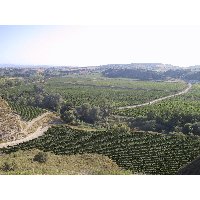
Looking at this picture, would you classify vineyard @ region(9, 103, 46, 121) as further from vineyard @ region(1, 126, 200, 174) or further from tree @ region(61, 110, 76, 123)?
vineyard @ region(1, 126, 200, 174)

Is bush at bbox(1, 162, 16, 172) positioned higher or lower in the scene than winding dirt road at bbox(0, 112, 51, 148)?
higher

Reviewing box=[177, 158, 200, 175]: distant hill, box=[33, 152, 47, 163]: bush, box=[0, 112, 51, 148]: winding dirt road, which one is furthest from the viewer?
box=[0, 112, 51, 148]: winding dirt road

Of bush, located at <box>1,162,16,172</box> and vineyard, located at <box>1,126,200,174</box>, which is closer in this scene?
bush, located at <box>1,162,16,172</box>

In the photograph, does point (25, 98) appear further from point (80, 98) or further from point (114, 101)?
point (114, 101)

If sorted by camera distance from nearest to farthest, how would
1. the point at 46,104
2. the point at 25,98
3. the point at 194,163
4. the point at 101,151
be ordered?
the point at 194,163, the point at 101,151, the point at 46,104, the point at 25,98

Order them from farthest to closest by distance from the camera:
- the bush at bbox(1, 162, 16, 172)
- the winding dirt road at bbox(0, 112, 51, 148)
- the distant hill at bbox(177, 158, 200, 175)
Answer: the winding dirt road at bbox(0, 112, 51, 148) < the bush at bbox(1, 162, 16, 172) < the distant hill at bbox(177, 158, 200, 175)

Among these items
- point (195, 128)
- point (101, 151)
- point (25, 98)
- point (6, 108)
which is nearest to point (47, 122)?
point (6, 108)

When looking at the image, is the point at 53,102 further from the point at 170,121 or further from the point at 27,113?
the point at 170,121

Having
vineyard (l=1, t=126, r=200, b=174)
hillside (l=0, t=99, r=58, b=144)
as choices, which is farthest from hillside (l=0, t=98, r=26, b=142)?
vineyard (l=1, t=126, r=200, b=174)

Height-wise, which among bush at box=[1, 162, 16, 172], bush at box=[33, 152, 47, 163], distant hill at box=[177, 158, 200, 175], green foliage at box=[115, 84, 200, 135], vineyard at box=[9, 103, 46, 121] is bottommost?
green foliage at box=[115, 84, 200, 135]
